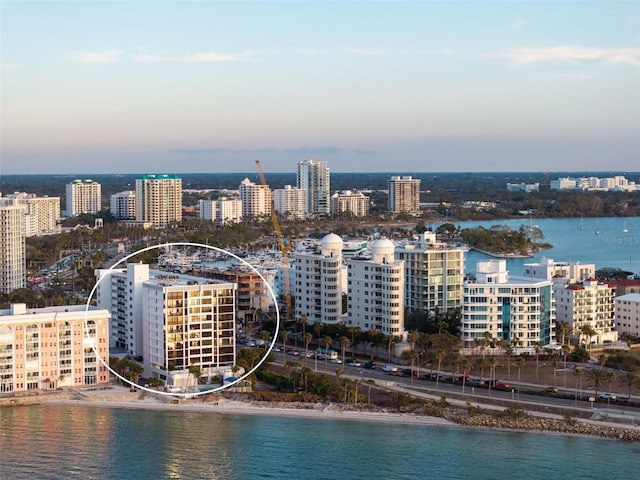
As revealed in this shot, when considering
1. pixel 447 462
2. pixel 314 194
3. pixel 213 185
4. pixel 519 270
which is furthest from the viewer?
pixel 213 185

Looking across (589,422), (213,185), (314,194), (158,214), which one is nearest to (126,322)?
(589,422)

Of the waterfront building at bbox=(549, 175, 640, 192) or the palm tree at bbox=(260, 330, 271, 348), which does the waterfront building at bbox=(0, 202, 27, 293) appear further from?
the waterfront building at bbox=(549, 175, 640, 192)

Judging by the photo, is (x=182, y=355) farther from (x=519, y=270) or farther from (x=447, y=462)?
(x=519, y=270)

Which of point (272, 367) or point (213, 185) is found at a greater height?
point (213, 185)

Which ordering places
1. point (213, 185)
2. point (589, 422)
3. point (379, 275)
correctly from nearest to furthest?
1. point (589, 422)
2. point (379, 275)
3. point (213, 185)

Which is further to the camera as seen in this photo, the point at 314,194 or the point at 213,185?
the point at 213,185

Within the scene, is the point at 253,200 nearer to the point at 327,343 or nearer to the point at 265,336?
the point at 265,336

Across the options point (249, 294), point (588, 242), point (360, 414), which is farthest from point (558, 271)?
point (588, 242)

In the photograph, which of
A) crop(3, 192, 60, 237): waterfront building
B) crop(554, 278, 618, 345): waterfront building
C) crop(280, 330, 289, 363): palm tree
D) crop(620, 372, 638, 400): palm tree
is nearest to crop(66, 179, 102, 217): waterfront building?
crop(3, 192, 60, 237): waterfront building
